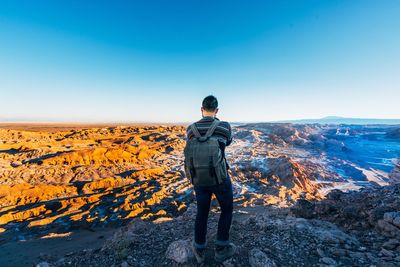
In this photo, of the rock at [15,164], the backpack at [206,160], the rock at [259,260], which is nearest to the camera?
the backpack at [206,160]

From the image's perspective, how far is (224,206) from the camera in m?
2.77

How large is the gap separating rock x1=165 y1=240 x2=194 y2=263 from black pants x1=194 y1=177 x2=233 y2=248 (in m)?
0.32

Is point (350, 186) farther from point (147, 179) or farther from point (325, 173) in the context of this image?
point (147, 179)

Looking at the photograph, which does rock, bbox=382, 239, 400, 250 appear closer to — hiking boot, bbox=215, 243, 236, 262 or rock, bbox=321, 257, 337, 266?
rock, bbox=321, 257, 337, 266

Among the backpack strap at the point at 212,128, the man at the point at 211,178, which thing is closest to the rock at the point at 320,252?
the man at the point at 211,178

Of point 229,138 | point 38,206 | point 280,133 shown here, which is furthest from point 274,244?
point 280,133

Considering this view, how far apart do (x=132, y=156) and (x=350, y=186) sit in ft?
56.4

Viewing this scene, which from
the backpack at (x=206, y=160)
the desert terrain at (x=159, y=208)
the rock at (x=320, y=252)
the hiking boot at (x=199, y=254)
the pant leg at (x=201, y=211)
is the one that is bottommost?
the desert terrain at (x=159, y=208)

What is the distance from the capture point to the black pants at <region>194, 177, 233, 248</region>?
267 cm

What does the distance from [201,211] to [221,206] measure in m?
0.27

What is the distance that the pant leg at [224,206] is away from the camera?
105 inches

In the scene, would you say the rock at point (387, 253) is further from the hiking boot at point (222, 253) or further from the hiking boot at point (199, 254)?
the hiking boot at point (199, 254)

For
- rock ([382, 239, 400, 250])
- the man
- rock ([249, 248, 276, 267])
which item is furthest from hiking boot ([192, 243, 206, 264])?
rock ([382, 239, 400, 250])

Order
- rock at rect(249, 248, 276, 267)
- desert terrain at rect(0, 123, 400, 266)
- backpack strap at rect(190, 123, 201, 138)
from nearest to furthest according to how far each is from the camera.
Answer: backpack strap at rect(190, 123, 201, 138) < rock at rect(249, 248, 276, 267) < desert terrain at rect(0, 123, 400, 266)
